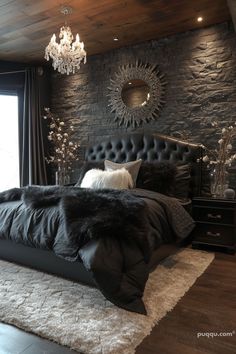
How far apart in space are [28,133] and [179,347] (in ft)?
14.5

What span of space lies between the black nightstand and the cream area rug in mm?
633

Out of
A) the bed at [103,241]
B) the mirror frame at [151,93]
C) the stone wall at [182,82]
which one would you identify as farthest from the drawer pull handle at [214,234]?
the mirror frame at [151,93]

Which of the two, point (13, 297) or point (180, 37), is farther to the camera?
point (180, 37)

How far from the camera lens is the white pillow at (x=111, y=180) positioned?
358 centimetres

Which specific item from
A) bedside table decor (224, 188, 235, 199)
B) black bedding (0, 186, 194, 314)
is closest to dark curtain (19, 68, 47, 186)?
black bedding (0, 186, 194, 314)

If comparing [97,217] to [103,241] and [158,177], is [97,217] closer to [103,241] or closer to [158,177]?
[103,241]

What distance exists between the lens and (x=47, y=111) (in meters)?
5.29

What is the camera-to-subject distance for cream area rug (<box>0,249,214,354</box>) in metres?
1.80

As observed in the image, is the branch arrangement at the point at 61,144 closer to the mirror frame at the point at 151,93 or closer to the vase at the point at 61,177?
the vase at the point at 61,177

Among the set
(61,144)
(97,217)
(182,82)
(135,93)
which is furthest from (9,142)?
(97,217)

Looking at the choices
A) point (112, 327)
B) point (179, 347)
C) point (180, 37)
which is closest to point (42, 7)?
point (180, 37)

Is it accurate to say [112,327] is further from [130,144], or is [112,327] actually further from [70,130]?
[70,130]

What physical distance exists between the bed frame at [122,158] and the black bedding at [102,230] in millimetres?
170

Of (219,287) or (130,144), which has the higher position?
(130,144)
